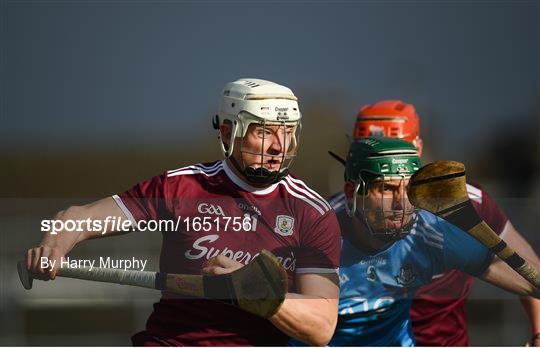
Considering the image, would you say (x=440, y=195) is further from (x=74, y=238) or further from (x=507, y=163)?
(x=507, y=163)

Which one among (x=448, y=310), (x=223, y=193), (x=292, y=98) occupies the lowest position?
(x=448, y=310)

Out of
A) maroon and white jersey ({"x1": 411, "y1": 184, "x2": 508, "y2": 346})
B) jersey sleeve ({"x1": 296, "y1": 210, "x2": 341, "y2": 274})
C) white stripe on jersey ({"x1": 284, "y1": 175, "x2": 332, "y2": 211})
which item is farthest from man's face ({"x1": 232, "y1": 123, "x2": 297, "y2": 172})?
maroon and white jersey ({"x1": 411, "y1": 184, "x2": 508, "y2": 346})

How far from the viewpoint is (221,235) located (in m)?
3.99

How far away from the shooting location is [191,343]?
13.1 feet

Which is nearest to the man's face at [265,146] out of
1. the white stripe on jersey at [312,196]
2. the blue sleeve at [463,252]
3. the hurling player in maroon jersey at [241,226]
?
the hurling player in maroon jersey at [241,226]

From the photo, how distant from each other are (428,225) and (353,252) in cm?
30

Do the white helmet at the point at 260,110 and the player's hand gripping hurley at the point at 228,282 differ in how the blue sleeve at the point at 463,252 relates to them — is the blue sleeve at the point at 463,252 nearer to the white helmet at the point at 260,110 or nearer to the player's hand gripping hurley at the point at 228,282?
the white helmet at the point at 260,110


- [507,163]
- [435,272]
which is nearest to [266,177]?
[435,272]

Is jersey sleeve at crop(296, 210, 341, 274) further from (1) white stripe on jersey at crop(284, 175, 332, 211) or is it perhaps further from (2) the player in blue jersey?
(2) the player in blue jersey

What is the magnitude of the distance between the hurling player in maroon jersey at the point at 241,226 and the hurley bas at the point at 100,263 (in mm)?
33

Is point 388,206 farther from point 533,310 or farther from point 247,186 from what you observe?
point 533,310

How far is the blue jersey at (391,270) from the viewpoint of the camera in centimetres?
439

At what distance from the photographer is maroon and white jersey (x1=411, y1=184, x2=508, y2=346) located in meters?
4.66

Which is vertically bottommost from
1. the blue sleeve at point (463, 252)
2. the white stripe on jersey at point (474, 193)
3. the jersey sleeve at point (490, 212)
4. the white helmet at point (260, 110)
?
the blue sleeve at point (463, 252)
